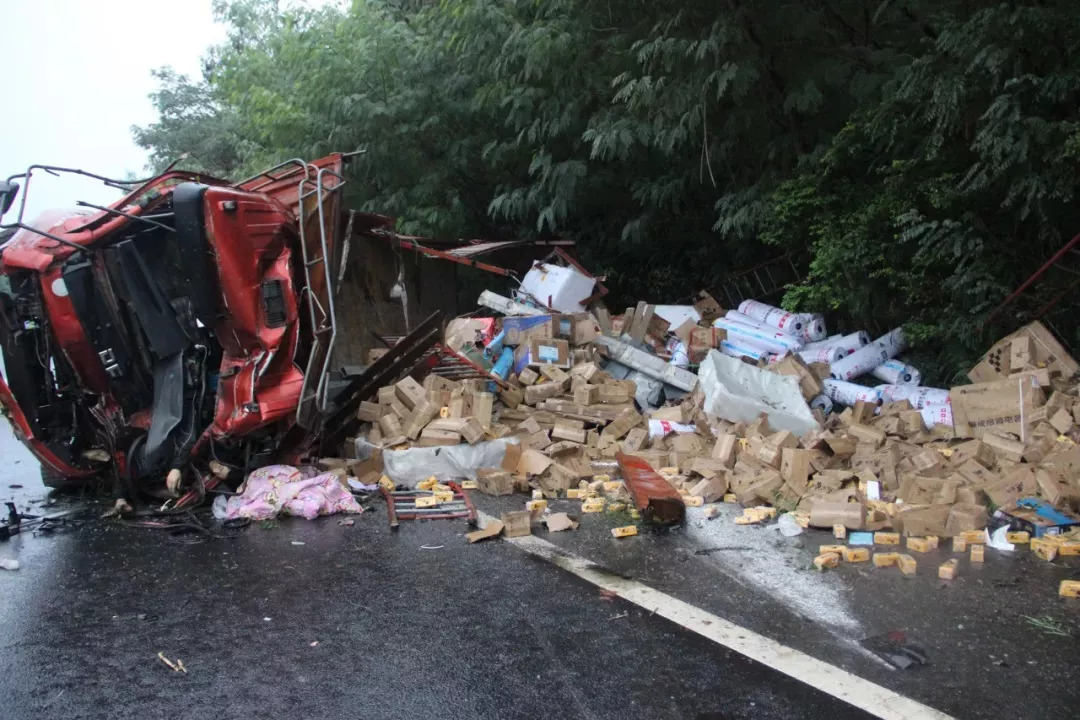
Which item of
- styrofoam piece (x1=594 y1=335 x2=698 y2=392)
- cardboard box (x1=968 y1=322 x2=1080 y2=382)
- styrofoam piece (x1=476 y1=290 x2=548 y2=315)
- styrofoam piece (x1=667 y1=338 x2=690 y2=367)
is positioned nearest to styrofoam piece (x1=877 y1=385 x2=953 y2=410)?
cardboard box (x1=968 y1=322 x2=1080 y2=382)

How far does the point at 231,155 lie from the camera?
24.1 meters

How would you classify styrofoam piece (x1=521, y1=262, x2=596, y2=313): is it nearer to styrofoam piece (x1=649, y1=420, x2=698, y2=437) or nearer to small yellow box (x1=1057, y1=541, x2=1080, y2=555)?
styrofoam piece (x1=649, y1=420, x2=698, y2=437)

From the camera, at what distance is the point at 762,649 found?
3.35 metres

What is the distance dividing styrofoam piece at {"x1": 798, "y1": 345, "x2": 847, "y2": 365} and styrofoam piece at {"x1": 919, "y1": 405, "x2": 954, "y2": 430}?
5.14 feet

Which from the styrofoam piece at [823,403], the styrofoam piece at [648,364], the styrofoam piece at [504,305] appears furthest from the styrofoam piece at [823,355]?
the styrofoam piece at [504,305]

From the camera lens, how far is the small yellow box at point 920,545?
4.51 meters

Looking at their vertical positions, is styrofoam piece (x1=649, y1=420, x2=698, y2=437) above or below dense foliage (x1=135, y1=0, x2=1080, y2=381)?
below

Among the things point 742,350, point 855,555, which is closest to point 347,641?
point 855,555

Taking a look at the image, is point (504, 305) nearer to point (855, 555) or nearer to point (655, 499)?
point (655, 499)

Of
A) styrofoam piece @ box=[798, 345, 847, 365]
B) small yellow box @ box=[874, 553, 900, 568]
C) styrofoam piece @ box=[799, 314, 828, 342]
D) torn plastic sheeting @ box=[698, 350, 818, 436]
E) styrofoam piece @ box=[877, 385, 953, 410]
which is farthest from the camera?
styrofoam piece @ box=[799, 314, 828, 342]

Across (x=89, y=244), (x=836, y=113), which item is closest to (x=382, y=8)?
(x=836, y=113)

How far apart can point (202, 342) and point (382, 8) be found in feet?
30.8

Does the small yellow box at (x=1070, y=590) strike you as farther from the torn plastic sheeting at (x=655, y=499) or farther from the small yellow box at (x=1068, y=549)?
the torn plastic sheeting at (x=655, y=499)

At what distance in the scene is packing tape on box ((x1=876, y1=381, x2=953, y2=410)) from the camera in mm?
7203
